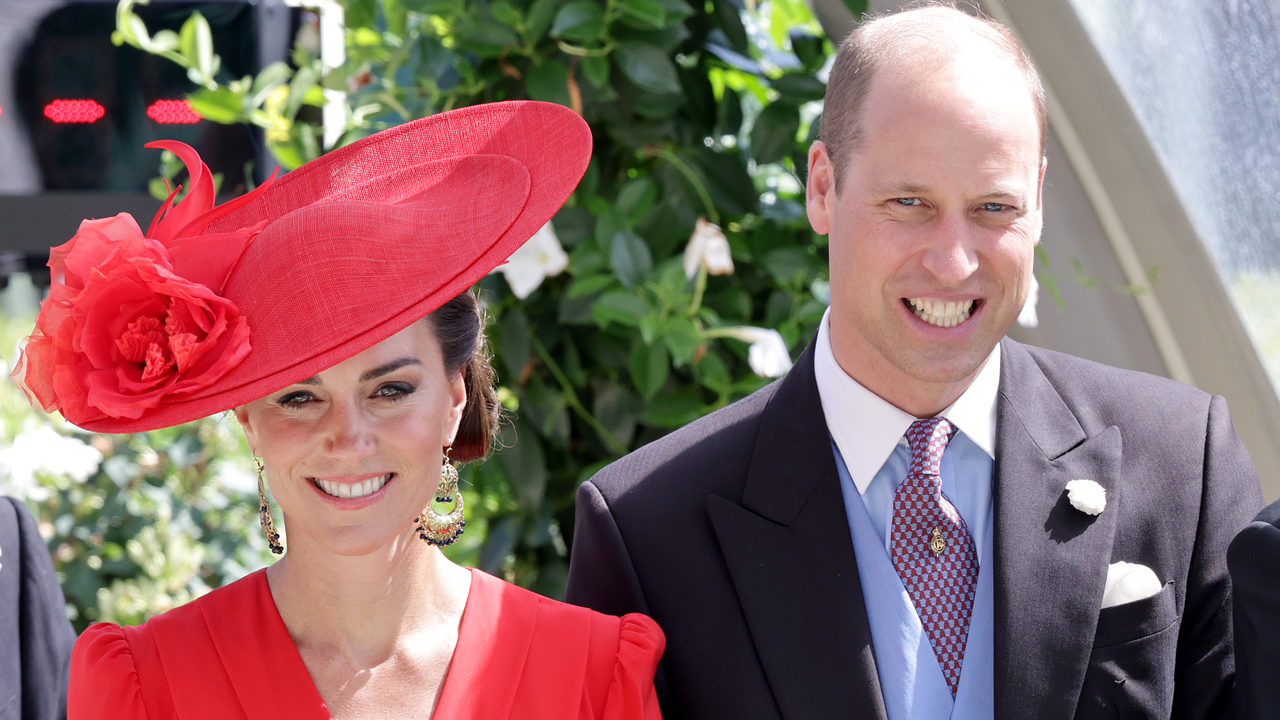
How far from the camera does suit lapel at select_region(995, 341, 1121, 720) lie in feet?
4.17

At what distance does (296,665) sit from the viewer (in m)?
1.30

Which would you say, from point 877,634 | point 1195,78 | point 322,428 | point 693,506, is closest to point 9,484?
point 322,428

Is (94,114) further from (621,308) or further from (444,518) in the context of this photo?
(444,518)

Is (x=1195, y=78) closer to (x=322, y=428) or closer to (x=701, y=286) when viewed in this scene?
(x=701, y=286)

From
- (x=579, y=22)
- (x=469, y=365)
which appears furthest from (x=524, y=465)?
(x=579, y=22)

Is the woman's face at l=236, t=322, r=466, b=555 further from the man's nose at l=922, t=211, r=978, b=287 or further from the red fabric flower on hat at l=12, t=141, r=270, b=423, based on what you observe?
the man's nose at l=922, t=211, r=978, b=287

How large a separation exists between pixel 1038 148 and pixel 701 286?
0.76 m

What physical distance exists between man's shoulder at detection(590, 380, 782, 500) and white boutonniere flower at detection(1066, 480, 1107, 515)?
387 millimetres

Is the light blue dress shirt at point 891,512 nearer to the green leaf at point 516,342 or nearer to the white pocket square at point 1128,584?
the white pocket square at point 1128,584

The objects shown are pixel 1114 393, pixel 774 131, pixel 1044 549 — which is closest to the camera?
pixel 1044 549

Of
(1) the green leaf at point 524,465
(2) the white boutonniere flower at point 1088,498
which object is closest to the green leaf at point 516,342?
(1) the green leaf at point 524,465

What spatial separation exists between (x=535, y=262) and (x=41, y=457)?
1.00 meters

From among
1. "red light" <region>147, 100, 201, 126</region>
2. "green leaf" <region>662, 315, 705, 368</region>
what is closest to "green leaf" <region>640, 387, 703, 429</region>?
"green leaf" <region>662, 315, 705, 368</region>

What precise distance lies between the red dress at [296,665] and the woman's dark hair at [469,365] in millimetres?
199
